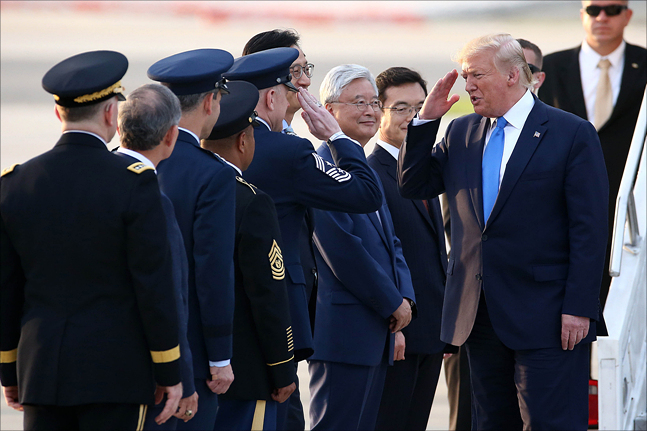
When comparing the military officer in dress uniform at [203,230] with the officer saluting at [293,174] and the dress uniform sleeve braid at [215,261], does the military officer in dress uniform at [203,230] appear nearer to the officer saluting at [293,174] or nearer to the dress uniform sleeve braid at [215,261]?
the dress uniform sleeve braid at [215,261]

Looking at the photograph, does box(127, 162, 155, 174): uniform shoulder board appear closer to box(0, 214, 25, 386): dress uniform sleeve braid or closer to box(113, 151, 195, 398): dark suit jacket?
box(113, 151, 195, 398): dark suit jacket

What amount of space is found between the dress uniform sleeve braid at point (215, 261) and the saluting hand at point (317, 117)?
539 millimetres

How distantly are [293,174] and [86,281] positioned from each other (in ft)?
2.36

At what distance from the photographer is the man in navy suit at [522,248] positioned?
7.30 feet

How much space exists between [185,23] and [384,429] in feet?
8.33

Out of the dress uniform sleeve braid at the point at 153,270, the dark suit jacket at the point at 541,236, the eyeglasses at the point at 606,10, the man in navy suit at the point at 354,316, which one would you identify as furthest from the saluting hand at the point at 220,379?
the eyeglasses at the point at 606,10

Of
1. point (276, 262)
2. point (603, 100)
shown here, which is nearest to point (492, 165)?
point (276, 262)

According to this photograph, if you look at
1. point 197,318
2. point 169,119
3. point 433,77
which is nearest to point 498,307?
point 197,318

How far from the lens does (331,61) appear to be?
4.38 m

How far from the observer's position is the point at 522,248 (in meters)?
2.27

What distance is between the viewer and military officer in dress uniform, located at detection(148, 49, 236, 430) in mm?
1757

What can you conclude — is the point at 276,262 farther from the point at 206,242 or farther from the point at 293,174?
the point at 293,174

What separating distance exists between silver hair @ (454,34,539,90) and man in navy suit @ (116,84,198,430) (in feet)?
3.32

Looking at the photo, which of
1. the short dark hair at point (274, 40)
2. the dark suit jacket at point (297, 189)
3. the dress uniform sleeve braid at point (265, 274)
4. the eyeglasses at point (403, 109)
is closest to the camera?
the dress uniform sleeve braid at point (265, 274)
